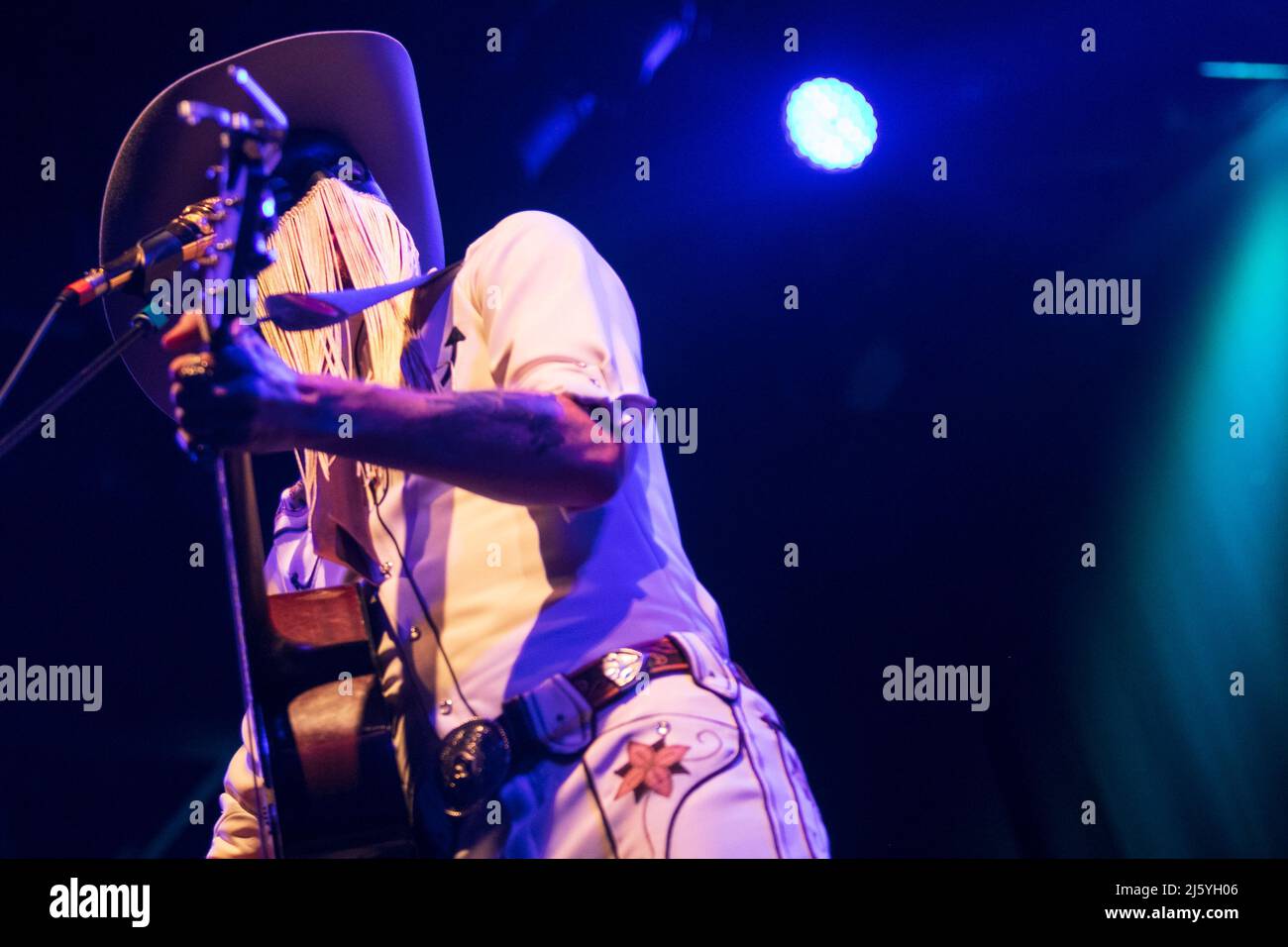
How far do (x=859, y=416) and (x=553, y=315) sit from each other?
1130mm

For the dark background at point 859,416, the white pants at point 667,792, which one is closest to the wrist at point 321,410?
the white pants at point 667,792

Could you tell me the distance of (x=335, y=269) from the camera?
6.36 feet

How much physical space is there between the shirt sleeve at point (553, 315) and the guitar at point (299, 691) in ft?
1.18

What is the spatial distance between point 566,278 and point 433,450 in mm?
391

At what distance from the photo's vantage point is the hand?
4.16 feet

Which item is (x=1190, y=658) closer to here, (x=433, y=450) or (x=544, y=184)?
(x=544, y=184)

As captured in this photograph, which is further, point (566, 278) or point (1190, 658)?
point (1190, 658)

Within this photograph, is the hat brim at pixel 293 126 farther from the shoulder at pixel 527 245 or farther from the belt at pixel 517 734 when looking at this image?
the belt at pixel 517 734

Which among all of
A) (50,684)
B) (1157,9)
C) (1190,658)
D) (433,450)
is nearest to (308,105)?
(433,450)

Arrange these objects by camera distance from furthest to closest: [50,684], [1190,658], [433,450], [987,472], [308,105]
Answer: [1190,658] < [987,472] < [50,684] < [308,105] < [433,450]

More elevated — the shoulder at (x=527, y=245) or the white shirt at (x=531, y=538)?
the shoulder at (x=527, y=245)

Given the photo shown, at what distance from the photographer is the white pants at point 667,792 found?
145 centimetres

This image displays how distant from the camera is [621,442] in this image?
152cm
